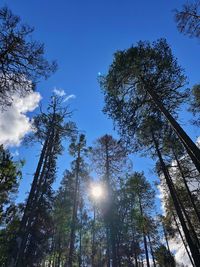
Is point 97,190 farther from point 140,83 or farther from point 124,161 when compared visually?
point 140,83

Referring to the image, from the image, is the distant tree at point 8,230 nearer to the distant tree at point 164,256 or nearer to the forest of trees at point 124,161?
the forest of trees at point 124,161

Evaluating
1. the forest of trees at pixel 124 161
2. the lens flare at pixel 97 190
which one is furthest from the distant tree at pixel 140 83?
the lens flare at pixel 97 190

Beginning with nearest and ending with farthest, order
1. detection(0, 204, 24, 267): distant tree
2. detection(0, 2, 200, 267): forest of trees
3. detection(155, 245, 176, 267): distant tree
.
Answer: detection(0, 2, 200, 267): forest of trees → detection(0, 204, 24, 267): distant tree → detection(155, 245, 176, 267): distant tree

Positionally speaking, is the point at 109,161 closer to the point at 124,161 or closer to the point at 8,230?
the point at 124,161

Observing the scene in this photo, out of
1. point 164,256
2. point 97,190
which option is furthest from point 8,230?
point 164,256

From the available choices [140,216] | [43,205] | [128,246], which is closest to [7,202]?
[43,205]

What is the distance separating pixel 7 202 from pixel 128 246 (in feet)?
52.2

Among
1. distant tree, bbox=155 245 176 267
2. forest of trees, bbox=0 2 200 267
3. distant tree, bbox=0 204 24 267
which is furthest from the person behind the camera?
distant tree, bbox=155 245 176 267

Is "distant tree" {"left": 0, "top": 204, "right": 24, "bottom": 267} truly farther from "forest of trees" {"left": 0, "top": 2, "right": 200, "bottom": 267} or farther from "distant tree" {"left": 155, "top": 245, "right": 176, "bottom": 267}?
"distant tree" {"left": 155, "top": 245, "right": 176, "bottom": 267}

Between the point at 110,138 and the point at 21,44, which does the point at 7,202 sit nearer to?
the point at 110,138

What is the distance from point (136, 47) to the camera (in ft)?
39.4

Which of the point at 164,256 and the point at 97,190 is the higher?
the point at 97,190

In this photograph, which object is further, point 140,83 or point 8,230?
point 8,230

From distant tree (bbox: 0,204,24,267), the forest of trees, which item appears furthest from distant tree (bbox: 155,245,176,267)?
distant tree (bbox: 0,204,24,267)
